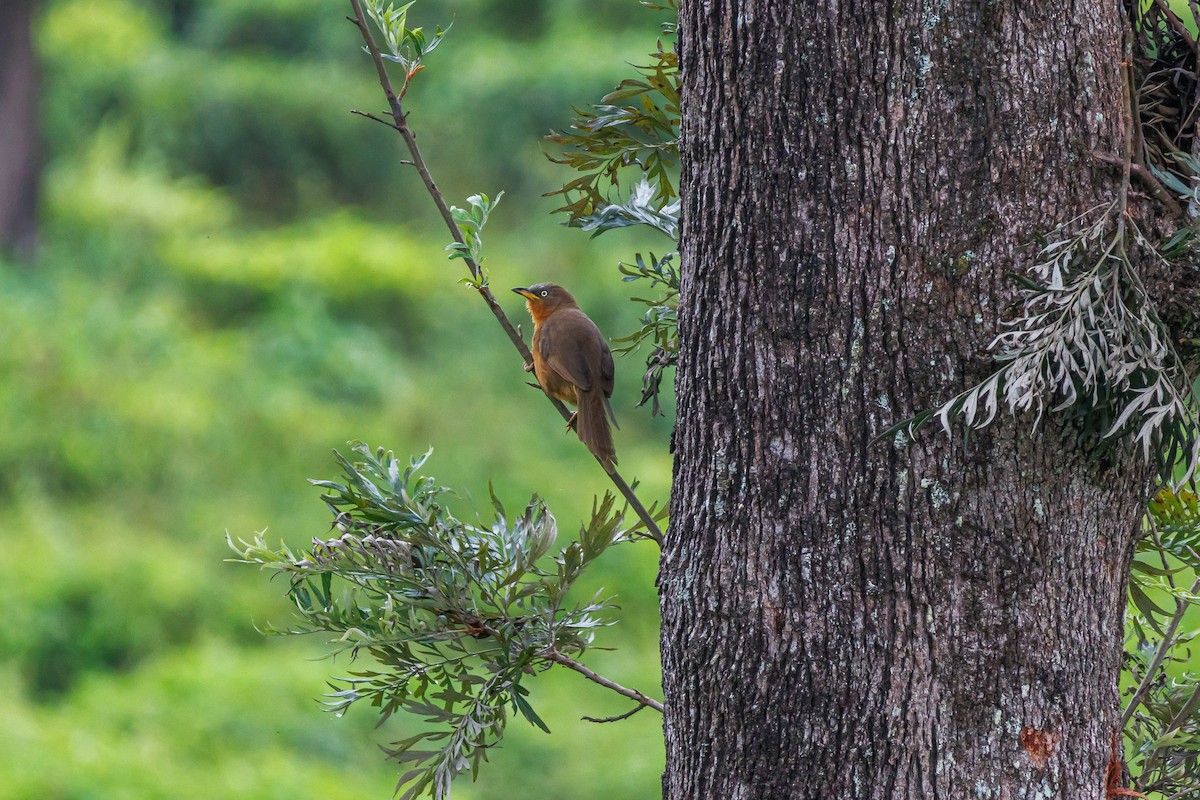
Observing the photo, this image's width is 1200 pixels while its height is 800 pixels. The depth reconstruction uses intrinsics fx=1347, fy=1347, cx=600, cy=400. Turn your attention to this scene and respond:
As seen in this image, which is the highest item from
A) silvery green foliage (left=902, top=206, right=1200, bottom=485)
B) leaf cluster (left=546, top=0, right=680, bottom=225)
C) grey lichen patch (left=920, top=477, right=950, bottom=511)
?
leaf cluster (left=546, top=0, right=680, bottom=225)

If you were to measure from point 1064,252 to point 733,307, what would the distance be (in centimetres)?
45

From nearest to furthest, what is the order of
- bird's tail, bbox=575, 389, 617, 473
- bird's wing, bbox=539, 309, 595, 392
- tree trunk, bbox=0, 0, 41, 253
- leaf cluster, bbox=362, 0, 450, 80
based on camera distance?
leaf cluster, bbox=362, 0, 450, 80 → bird's tail, bbox=575, 389, 617, 473 → bird's wing, bbox=539, 309, 595, 392 → tree trunk, bbox=0, 0, 41, 253

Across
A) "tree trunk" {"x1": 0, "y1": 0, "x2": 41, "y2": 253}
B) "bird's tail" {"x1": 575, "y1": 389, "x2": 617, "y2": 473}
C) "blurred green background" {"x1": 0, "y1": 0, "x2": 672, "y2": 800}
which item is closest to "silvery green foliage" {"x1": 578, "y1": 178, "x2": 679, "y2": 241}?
"bird's tail" {"x1": 575, "y1": 389, "x2": 617, "y2": 473}

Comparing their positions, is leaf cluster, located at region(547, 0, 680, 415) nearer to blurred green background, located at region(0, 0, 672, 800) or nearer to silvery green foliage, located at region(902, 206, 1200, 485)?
silvery green foliage, located at region(902, 206, 1200, 485)

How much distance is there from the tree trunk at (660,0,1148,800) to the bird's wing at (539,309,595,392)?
6.67ft

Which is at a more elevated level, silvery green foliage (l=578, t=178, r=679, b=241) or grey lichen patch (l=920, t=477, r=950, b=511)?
silvery green foliage (l=578, t=178, r=679, b=241)

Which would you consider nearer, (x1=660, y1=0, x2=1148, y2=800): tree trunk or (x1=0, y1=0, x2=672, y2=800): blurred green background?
(x1=660, y1=0, x2=1148, y2=800): tree trunk

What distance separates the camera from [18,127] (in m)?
10.8

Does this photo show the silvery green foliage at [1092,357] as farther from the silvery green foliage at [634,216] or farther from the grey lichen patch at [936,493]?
the silvery green foliage at [634,216]

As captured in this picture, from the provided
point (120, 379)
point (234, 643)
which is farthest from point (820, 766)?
point (120, 379)

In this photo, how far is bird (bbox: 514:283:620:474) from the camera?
382 centimetres

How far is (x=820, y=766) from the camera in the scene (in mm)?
1818

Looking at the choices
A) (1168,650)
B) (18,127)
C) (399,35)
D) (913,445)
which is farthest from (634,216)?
(18,127)

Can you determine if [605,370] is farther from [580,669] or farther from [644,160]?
[580,669]
